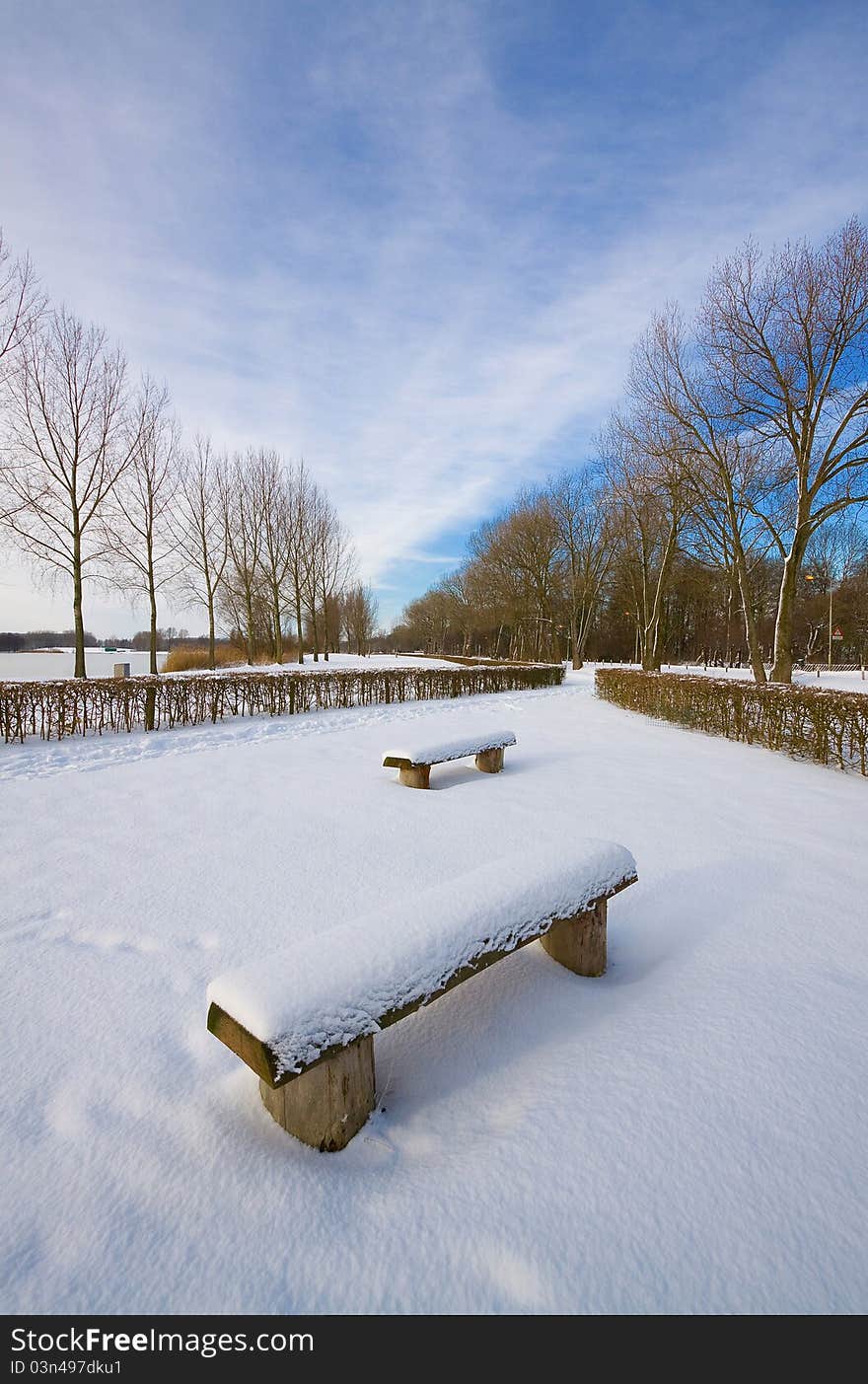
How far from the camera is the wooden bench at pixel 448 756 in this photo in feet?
18.8

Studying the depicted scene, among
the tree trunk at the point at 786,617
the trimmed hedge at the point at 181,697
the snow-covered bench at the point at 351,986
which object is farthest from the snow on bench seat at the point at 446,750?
the tree trunk at the point at 786,617

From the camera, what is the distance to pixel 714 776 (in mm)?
6387

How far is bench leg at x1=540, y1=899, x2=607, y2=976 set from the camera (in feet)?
8.63

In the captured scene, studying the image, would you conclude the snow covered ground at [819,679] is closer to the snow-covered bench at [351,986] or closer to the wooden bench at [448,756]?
the wooden bench at [448,756]

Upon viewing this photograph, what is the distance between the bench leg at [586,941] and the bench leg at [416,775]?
10.3 feet

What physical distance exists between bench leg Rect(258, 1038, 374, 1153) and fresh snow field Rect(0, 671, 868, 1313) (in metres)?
0.05

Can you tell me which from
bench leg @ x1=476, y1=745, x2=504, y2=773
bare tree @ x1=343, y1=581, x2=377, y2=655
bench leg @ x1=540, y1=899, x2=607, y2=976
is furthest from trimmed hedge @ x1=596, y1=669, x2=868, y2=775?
bare tree @ x1=343, y1=581, x2=377, y2=655

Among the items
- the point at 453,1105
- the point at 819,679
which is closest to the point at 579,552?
the point at 819,679

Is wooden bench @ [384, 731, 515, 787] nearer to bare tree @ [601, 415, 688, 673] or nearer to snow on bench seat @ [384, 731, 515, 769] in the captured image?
snow on bench seat @ [384, 731, 515, 769]

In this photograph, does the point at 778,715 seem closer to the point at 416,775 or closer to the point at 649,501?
the point at 416,775

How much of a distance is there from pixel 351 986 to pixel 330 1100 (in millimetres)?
363

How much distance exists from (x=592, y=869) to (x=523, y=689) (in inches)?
736

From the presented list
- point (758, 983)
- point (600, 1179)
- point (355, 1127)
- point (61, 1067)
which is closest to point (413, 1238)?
point (355, 1127)
